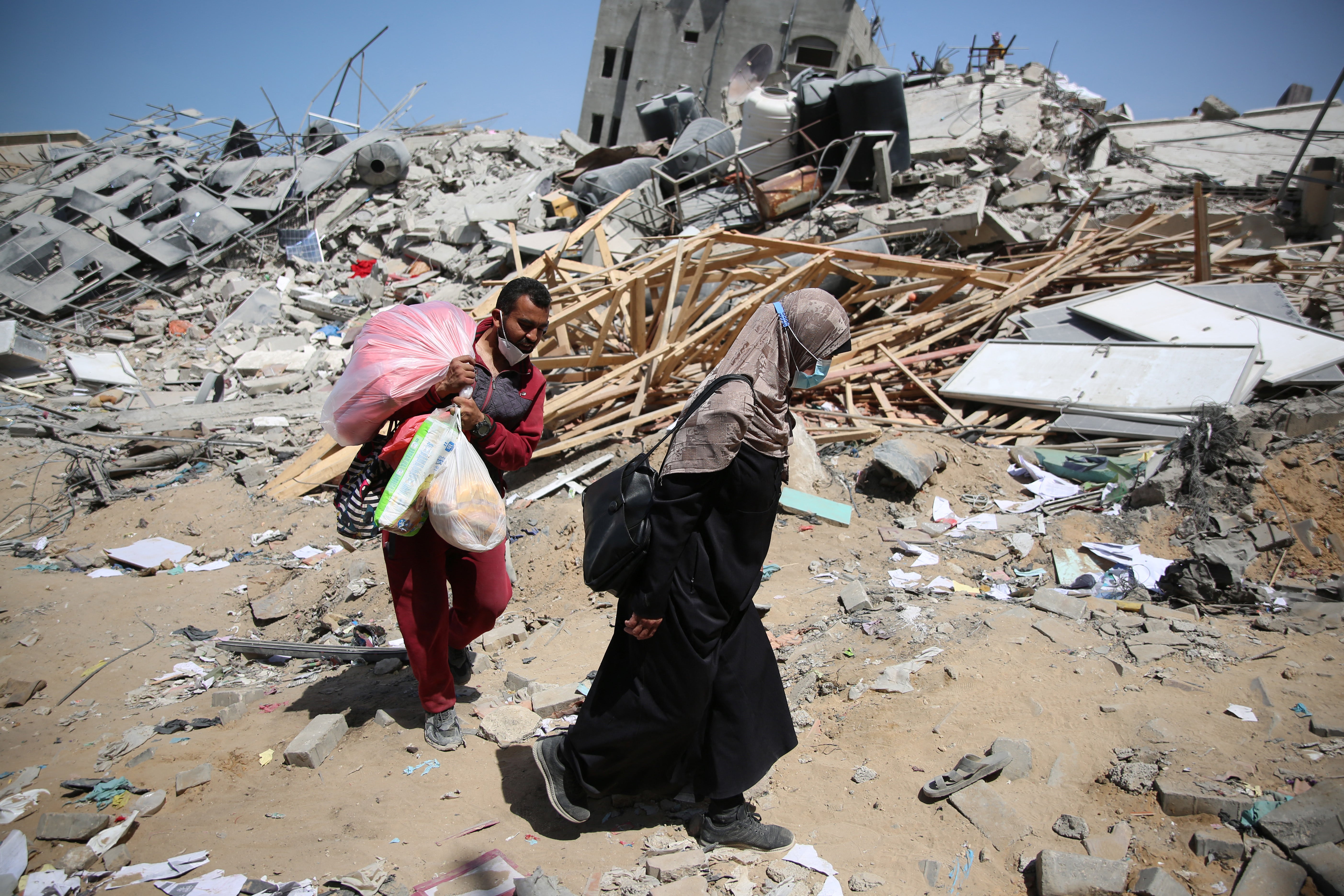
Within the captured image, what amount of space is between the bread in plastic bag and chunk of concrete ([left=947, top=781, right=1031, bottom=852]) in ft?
6.42

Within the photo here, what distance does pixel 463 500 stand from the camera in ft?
7.57

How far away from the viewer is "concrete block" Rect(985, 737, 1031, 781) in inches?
93.9

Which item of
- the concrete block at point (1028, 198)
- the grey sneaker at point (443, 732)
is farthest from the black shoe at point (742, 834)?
the concrete block at point (1028, 198)

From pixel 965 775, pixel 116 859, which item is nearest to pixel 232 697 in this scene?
pixel 116 859

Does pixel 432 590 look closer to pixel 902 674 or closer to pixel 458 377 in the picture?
pixel 458 377

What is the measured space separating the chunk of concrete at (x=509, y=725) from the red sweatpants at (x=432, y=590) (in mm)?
197

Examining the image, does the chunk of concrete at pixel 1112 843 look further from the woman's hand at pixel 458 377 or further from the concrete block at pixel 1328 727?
the woman's hand at pixel 458 377

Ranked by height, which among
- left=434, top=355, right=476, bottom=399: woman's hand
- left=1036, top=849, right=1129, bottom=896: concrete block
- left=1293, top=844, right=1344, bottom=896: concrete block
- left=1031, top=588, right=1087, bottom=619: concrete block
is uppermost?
left=434, top=355, right=476, bottom=399: woman's hand

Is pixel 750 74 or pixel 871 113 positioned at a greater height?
pixel 750 74

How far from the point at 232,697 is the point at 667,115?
16.1 meters

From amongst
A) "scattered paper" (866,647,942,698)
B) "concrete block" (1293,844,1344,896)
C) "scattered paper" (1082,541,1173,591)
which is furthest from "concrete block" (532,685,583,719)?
"scattered paper" (1082,541,1173,591)

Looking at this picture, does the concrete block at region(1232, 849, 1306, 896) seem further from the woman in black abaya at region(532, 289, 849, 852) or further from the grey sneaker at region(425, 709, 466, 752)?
the grey sneaker at region(425, 709, 466, 752)

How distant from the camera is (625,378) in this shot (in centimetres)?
582

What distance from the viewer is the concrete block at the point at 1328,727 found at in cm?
238
